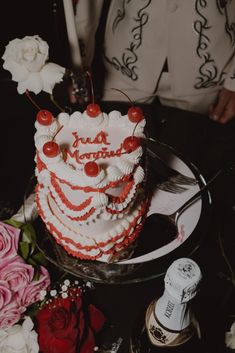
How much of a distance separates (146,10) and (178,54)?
0.21m

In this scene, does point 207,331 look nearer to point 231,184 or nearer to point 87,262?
point 87,262

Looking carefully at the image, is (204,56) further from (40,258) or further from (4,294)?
(4,294)

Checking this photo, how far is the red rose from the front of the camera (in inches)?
34.2

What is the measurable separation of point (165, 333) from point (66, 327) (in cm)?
21

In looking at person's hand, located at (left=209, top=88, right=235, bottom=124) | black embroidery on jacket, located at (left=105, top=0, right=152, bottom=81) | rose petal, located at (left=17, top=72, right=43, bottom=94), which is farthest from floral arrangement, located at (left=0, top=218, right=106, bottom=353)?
person's hand, located at (left=209, top=88, right=235, bottom=124)

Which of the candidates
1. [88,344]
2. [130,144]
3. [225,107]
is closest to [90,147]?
[130,144]

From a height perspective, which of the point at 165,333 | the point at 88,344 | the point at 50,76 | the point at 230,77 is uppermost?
the point at 50,76

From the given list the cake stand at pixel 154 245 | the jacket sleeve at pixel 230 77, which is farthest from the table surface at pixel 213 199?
the jacket sleeve at pixel 230 77

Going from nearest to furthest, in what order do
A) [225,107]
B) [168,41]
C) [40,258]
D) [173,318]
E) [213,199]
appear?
[173,318], [40,258], [213,199], [168,41], [225,107]

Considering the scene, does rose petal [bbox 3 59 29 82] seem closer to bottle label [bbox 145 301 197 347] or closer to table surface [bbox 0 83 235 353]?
table surface [bbox 0 83 235 353]

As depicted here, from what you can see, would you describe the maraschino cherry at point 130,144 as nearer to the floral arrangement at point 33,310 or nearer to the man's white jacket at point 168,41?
the floral arrangement at point 33,310

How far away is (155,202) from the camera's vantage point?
1.15m

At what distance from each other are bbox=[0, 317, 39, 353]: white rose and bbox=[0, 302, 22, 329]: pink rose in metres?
0.01

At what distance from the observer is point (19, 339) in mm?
876
